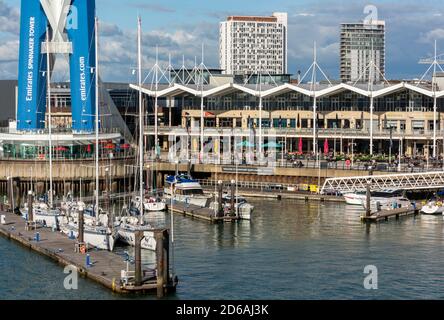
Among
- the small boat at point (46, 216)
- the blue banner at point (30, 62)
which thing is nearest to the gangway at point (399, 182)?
the small boat at point (46, 216)

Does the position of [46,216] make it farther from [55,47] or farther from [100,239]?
[55,47]

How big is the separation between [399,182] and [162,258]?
107 ft

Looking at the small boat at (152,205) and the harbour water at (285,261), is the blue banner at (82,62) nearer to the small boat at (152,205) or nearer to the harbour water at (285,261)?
the small boat at (152,205)

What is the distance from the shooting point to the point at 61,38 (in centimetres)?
6925

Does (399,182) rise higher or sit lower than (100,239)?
higher

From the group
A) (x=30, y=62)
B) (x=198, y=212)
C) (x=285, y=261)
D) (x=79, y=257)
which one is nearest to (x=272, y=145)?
(x=30, y=62)

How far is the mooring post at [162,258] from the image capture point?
109ft

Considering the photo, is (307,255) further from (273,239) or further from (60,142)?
(60,142)

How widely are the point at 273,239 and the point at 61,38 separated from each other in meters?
29.4

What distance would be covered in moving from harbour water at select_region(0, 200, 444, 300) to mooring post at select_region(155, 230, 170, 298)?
519mm

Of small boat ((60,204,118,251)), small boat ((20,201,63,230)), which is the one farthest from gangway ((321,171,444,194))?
small boat ((60,204,118,251))

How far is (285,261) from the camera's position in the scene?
134 feet
